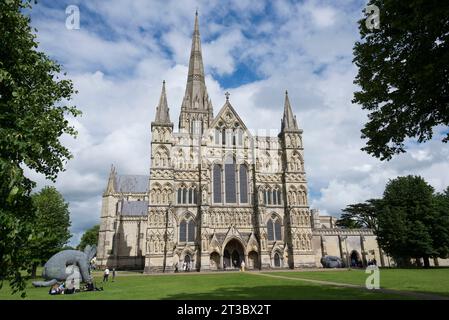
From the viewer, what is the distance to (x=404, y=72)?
42.5 feet

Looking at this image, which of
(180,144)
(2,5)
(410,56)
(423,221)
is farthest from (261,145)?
(2,5)

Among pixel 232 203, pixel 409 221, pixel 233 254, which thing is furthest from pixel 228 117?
pixel 409 221

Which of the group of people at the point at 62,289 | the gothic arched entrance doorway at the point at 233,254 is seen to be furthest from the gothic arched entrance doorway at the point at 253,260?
the group of people at the point at 62,289

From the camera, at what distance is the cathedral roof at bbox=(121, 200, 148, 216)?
67.0 metres

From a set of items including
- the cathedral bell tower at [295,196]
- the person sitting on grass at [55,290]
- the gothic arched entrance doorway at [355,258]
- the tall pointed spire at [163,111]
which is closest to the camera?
the person sitting on grass at [55,290]

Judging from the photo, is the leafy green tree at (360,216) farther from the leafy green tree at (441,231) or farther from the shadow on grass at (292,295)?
the shadow on grass at (292,295)

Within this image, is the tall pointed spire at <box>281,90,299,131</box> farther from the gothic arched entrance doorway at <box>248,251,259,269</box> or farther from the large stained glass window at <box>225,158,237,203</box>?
the gothic arched entrance doorway at <box>248,251,259,269</box>

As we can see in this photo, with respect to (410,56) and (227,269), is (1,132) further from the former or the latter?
(227,269)

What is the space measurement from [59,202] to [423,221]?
4919cm

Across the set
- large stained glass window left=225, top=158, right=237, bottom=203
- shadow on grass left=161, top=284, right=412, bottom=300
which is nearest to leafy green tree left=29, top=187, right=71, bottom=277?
large stained glass window left=225, top=158, right=237, bottom=203

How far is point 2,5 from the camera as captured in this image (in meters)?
10.2

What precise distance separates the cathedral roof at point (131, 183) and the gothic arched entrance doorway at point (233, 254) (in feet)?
119

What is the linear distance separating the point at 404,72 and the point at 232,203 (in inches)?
1405

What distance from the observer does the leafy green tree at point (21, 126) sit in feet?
25.0
